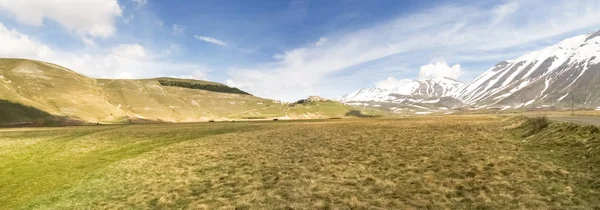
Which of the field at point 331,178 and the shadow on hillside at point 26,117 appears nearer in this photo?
the field at point 331,178

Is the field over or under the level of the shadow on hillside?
under

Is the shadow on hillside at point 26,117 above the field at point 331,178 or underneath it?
above

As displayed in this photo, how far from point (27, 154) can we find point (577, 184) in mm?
47791

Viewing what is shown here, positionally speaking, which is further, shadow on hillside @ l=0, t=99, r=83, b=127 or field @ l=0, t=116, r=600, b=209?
shadow on hillside @ l=0, t=99, r=83, b=127

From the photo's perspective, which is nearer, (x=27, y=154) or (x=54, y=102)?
(x=27, y=154)

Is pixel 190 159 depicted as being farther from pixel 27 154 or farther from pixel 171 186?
pixel 27 154

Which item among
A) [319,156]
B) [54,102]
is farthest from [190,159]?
[54,102]

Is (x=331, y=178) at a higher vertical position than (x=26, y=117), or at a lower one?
lower

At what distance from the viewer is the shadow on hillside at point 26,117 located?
125 metres

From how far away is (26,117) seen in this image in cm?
13162

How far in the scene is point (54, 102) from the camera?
163625mm

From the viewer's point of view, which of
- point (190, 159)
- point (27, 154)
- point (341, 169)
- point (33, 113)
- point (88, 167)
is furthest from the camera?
point (33, 113)

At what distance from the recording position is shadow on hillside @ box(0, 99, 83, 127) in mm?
124562

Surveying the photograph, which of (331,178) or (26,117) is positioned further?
(26,117)
